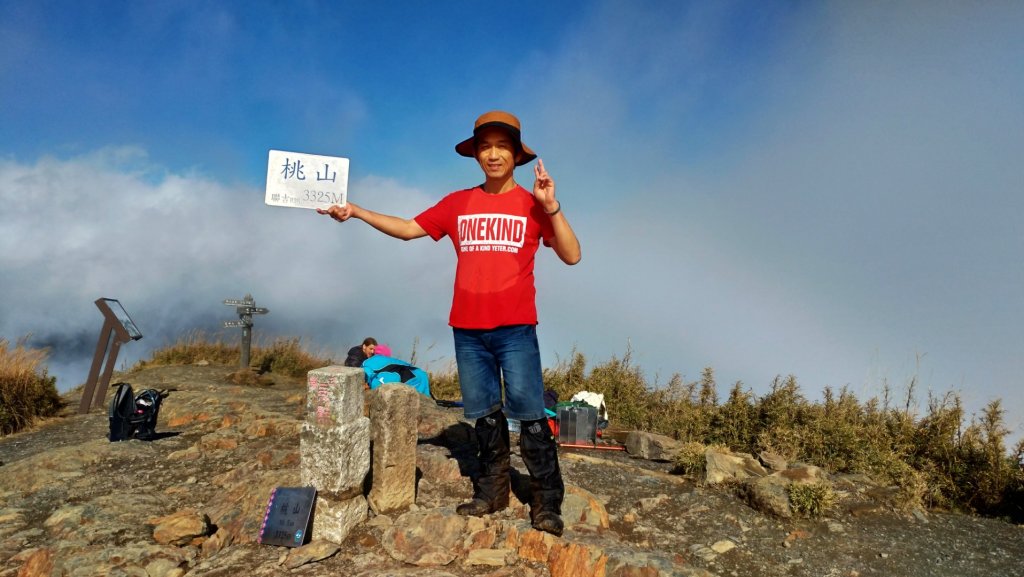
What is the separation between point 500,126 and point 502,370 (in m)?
1.51

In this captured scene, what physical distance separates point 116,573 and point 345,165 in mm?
2995

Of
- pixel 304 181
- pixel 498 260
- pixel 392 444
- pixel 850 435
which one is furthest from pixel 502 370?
pixel 850 435

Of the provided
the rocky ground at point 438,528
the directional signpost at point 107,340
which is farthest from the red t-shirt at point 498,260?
the directional signpost at point 107,340

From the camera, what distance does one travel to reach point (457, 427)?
675 centimetres

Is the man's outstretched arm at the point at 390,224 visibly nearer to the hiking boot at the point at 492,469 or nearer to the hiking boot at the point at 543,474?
the hiking boot at the point at 492,469

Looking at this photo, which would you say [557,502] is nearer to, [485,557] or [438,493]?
[485,557]

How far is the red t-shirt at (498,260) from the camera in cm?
376

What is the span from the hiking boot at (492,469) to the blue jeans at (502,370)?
0.48ft

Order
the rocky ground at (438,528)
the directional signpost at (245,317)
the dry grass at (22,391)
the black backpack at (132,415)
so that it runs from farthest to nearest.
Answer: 1. the directional signpost at (245,317)
2. the dry grass at (22,391)
3. the black backpack at (132,415)
4. the rocky ground at (438,528)

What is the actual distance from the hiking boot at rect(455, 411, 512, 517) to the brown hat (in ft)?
5.55

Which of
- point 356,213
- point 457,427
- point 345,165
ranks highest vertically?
point 345,165

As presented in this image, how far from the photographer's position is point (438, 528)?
3852 mm

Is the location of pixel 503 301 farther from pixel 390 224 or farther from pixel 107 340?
pixel 107 340

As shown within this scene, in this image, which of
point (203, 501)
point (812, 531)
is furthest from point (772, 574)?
point (203, 501)
